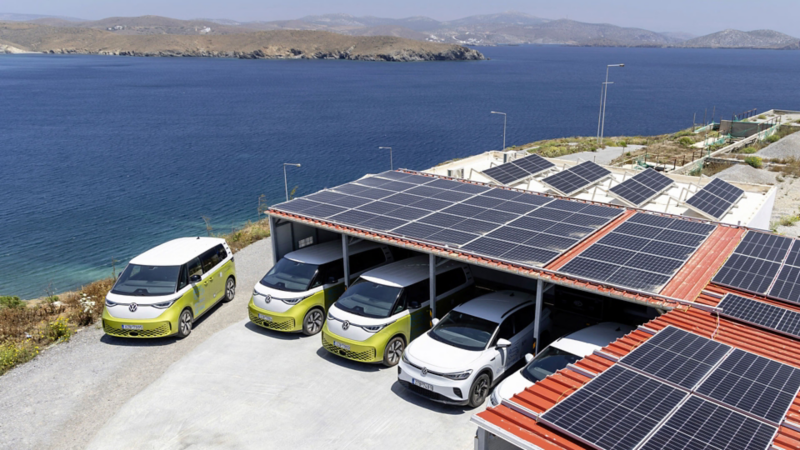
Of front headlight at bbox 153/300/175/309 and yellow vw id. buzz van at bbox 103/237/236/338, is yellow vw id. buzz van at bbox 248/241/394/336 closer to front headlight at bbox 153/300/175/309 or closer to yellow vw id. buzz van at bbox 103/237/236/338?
yellow vw id. buzz van at bbox 103/237/236/338

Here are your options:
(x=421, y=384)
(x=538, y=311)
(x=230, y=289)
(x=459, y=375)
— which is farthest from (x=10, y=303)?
(x=538, y=311)

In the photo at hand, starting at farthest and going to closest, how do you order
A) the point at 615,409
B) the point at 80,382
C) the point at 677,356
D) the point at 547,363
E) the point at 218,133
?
the point at 218,133, the point at 80,382, the point at 547,363, the point at 677,356, the point at 615,409

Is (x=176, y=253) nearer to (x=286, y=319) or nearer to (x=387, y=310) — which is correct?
(x=286, y=319)

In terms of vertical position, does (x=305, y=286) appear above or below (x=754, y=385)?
below

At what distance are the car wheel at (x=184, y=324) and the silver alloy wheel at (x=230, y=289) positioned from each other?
2.16 meters

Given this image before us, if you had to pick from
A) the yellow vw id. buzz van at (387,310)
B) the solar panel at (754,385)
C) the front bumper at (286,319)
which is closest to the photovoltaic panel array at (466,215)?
the yellow vw id. buzz van at (387,310)

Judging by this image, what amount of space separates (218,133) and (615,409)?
2796 inches

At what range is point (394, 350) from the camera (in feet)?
45.2

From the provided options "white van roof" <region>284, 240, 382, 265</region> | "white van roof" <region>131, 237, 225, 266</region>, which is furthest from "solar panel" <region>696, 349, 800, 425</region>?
"white van roof" <region>131, 237, 225, 266</region>

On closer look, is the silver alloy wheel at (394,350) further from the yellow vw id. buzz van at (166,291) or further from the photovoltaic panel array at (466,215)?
the yellow vw id. buzz van at (166,291)

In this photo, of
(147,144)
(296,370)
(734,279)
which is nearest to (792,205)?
(734,279)

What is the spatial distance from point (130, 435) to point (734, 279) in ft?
41.8

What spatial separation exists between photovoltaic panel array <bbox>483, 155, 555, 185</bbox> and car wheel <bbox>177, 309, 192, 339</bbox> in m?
12.2

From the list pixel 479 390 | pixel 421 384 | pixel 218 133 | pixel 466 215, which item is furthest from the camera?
pixel 218 133
